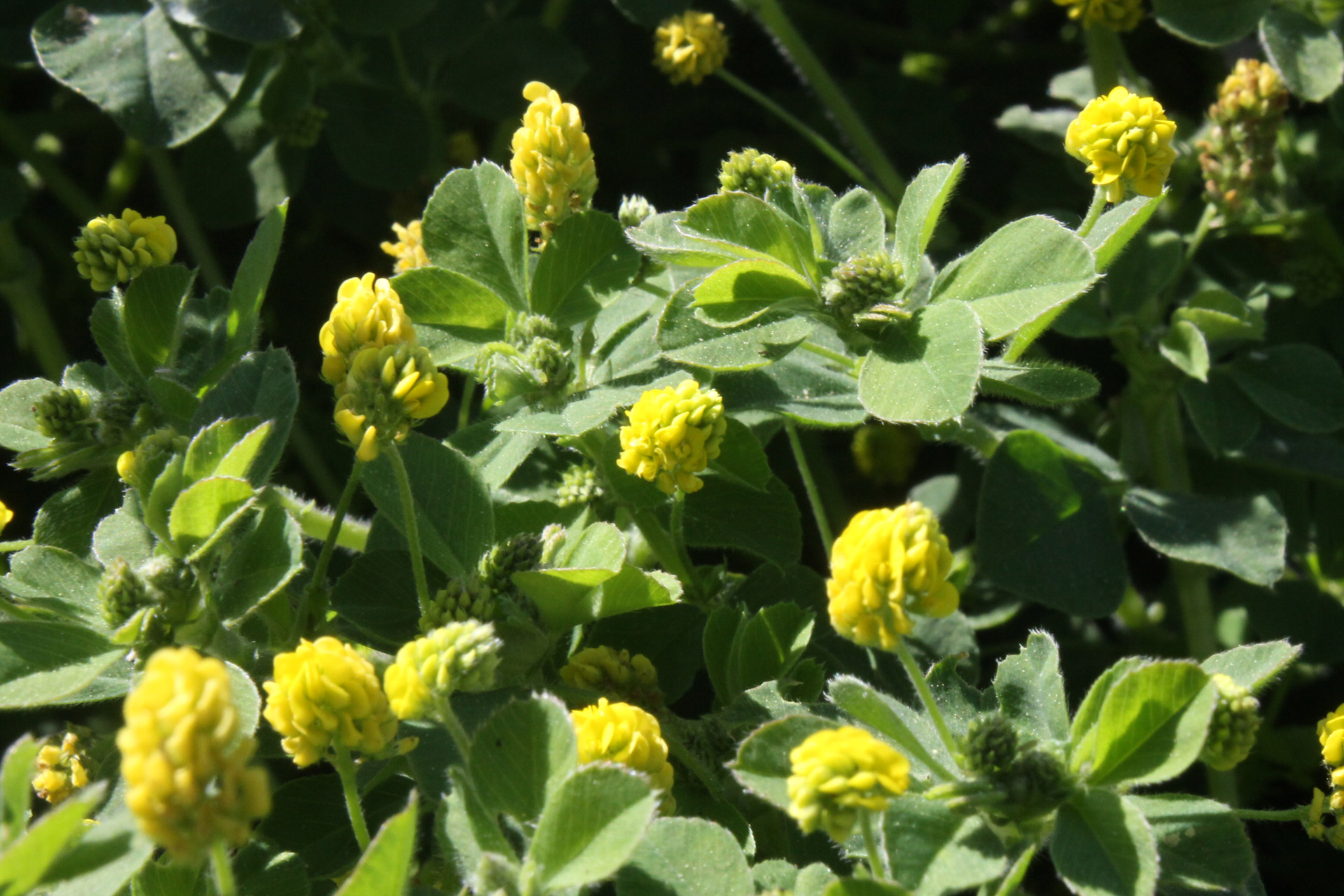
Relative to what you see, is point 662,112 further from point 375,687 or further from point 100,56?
point 375,687

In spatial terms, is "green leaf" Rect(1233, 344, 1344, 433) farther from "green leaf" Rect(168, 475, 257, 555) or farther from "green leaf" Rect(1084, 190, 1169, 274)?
"green leaf" Rect(168, 475, 257, 555)

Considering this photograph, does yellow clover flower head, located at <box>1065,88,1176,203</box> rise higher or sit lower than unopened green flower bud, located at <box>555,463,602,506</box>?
higher

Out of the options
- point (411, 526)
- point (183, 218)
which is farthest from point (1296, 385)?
point (183, 218)

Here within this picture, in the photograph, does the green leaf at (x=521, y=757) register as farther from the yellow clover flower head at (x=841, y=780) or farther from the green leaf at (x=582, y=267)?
the green leaf at (x=582, y=267)

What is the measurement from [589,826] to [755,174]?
30.9 inches

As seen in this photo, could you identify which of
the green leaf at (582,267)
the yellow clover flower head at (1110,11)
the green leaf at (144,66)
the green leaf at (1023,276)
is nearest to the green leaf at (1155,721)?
the green leaf at (1023,276)

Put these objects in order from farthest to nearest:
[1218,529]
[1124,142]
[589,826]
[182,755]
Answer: [1218,529] < [1124,142] < [589,826] < [182,755]

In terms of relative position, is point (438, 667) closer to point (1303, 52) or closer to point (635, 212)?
point (635, 212)

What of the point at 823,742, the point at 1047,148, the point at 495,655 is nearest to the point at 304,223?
the point at 1047,148

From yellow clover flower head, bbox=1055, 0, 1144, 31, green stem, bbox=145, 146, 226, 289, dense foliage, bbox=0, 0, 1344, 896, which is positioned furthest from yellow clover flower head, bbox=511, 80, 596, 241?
green stem, bbox=145, 146, 226, 289

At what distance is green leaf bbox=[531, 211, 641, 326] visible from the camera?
4.67 feet

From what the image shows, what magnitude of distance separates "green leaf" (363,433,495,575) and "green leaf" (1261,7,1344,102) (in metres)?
1.31

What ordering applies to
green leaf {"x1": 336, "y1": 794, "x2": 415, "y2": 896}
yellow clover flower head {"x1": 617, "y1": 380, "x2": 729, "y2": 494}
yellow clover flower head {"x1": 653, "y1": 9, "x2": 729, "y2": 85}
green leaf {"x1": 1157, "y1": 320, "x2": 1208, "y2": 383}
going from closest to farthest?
green leaf {"x1": 336, "y1": 794, "x2": 415, "y2": 896} < yellow clover flower head {"x1": 617, "y1": 380, "x2": 729, "y2": 494} < green leaf {"x1": 1157, "y1": 320, "x2": 1208, "y2": 383} < yellow clover flower head {"x1": 653, "y1": 9, "x2": 729, "y2": 85}

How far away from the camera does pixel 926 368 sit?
49.0 inches
